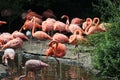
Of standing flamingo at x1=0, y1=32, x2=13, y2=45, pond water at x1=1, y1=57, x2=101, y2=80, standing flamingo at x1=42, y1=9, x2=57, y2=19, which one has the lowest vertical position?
pond water at x1=1, y1=57, x2=101, y2=80

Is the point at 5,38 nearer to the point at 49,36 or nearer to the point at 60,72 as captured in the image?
the point at 49,36

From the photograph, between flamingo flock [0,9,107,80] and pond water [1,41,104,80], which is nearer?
pond water [1,41,104,80]

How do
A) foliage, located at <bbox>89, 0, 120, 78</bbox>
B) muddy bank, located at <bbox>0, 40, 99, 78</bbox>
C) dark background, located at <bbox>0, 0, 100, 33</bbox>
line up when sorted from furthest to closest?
dark background, located at <bbox>0, 0, 100, 33</bbox>, muddy bank, located at <bbox>0, 40, 99, 78</bbox>, foliage, located at <bbox>89, 0, 120, 78</bbox>

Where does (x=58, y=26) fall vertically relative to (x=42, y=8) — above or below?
below

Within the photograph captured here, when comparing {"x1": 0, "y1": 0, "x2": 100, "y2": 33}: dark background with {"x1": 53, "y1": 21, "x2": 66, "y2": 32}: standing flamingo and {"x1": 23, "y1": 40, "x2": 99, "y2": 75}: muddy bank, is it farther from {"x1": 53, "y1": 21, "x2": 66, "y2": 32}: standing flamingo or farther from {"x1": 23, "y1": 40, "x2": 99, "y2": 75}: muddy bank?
{"x1": 23, "y1": 40, "x2": 99, "y2": 75}: muddy bank

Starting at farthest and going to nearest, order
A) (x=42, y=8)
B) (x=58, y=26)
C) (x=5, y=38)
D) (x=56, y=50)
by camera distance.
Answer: (x=42, y=8)
(x=58, y=26)
(x=5, y=38)
(x=56, y=50)

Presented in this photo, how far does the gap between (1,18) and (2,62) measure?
4920mm

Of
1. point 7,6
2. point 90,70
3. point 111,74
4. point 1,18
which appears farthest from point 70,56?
point 1,18

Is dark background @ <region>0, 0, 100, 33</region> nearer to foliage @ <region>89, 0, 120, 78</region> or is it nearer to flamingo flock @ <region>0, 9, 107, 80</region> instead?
flamingo flock @ <region>0, 9, 107, 80</region>

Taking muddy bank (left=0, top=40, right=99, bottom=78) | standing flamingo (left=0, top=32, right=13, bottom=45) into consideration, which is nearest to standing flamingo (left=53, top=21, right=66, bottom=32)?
muddy bank (left=0, top=40, right=99, bottom=78)

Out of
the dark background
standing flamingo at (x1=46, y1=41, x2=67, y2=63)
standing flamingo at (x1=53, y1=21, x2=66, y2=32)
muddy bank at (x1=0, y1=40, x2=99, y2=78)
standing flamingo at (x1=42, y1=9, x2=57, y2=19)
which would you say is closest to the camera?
muddy bank at (x1=0, y1=40, x2=99, y2=78)

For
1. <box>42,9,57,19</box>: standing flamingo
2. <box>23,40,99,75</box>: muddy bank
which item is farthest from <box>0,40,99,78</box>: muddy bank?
<box>42,9,57,19</box>: standing flamingo

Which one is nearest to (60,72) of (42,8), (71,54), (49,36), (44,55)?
(71,54)

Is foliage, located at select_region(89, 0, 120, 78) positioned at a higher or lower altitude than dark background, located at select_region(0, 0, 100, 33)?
lower
